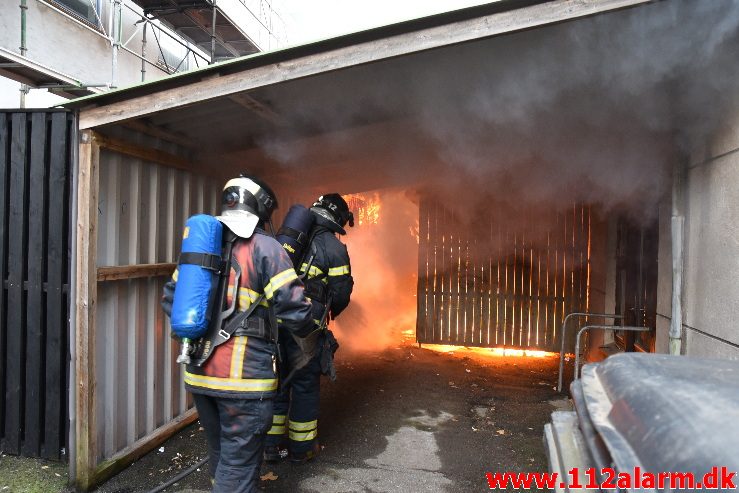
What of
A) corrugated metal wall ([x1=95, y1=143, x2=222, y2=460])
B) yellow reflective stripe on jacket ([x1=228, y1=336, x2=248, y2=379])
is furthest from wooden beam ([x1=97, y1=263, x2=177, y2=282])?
yellow reflective stripe on jacket ([x1=228, y1=336, x2=248, y2=379])

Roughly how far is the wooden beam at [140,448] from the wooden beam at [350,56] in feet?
8.20

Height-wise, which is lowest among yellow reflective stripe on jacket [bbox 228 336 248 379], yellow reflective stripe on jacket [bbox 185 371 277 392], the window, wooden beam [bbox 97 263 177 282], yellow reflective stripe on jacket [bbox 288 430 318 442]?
yellow reflective stripe on jacket [bbox 288 430 318 442]

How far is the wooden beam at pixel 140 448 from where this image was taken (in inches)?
133

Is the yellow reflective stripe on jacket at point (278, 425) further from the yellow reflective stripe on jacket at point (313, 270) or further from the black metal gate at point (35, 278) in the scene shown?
the black metal gate at point (35, 278)

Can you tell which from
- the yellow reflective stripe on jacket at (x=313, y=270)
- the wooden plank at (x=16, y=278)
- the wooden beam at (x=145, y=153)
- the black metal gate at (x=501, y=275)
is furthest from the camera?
the black metal gate at (x=501, y=275)

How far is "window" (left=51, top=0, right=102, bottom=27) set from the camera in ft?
25.2

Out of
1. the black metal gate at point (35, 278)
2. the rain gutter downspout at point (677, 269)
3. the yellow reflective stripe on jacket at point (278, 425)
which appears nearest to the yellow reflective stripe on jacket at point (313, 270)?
the yellow reflective stripe on jacket at point (278, 425)

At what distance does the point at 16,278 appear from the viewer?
12.0 ft

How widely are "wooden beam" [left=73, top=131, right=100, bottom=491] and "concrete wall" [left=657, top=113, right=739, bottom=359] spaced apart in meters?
4.18

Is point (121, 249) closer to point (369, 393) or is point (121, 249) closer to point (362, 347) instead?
→ point (369, 393)

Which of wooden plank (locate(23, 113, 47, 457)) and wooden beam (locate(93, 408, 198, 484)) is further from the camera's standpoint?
wooden plank (locate(23, 113, 47, 457))

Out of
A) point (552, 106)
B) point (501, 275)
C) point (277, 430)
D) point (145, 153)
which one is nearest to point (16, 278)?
point (145, 153)

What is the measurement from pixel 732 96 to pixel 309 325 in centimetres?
304

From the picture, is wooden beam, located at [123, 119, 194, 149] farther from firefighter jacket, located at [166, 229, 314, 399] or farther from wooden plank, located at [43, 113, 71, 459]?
firefighter jacket, located at [166, 229, 314, 399]
